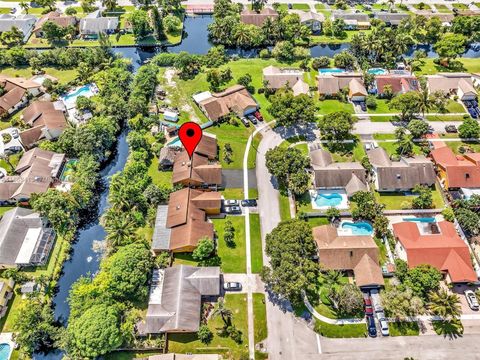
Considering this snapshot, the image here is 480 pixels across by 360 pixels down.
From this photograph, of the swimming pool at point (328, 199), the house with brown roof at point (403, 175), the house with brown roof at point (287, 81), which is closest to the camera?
the swimming pool at point (328, 199)

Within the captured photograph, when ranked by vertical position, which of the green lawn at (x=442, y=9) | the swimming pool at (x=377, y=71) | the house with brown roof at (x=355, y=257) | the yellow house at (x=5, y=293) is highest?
the green lawn at (x=442, y=9)

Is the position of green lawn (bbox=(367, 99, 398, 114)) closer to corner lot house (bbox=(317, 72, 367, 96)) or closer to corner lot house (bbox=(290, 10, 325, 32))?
corner lot house (bbox=(317, 72, 367, 96))

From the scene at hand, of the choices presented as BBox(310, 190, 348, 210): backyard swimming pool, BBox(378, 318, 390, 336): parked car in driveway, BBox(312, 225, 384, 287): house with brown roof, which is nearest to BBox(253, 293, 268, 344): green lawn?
BBox(312, 225, 384, 287): house with brown roof

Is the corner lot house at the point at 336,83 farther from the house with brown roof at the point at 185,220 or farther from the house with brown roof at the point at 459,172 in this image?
the house with brown roof at the point at 185,220

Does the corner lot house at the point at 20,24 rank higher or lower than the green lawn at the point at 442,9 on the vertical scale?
lower

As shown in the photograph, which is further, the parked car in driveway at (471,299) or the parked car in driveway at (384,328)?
the parked car in driveway at (471,299)

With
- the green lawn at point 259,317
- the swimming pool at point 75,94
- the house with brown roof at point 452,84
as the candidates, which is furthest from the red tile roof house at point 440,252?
the swimming pool at point 75,94
